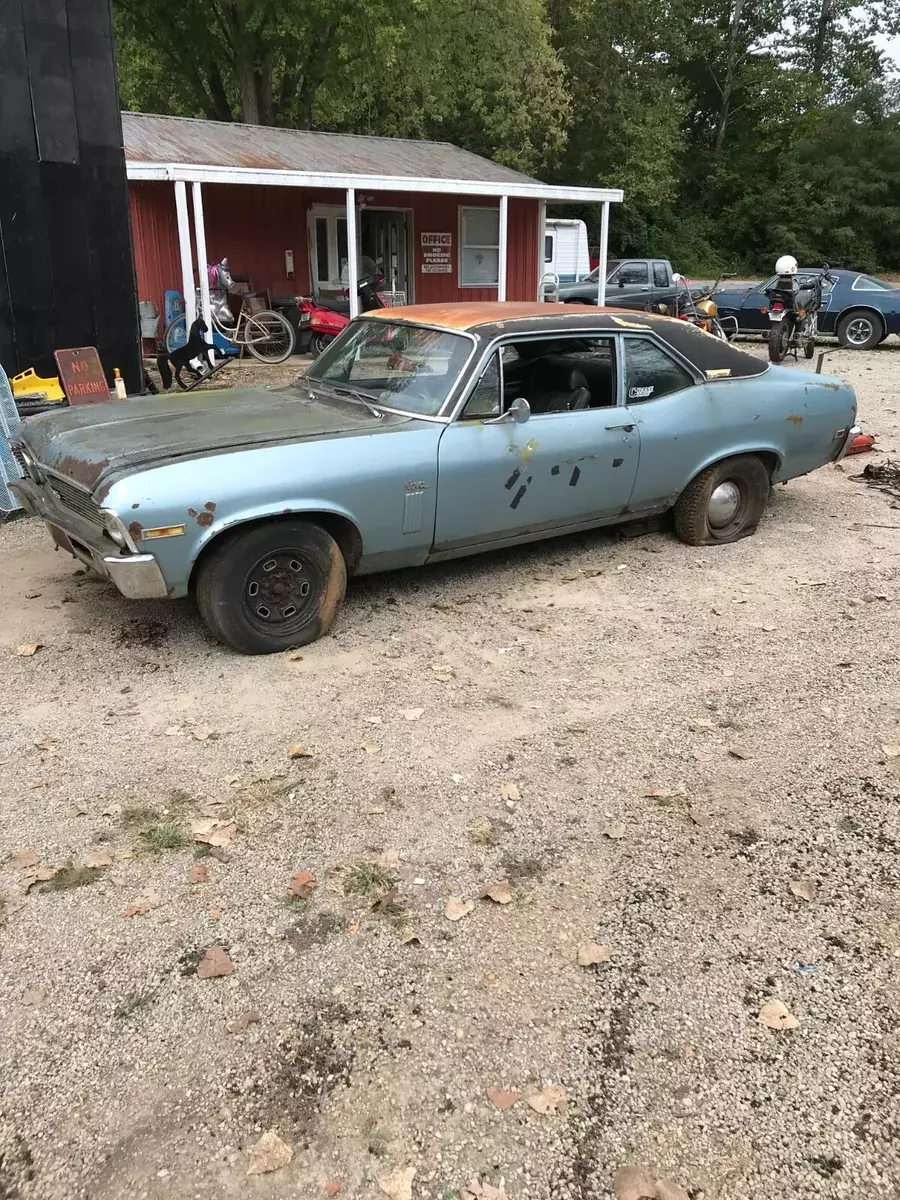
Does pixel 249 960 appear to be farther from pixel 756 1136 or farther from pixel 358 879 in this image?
pixel 756 1136

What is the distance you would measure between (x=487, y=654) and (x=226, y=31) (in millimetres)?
23651

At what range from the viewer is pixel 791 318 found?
14305mm

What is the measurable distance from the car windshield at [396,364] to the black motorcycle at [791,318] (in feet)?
33.8

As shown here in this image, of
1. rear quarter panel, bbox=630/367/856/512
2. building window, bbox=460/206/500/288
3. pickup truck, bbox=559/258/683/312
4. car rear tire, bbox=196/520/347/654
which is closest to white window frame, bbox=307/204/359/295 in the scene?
building window, bbox=460/206/500/288

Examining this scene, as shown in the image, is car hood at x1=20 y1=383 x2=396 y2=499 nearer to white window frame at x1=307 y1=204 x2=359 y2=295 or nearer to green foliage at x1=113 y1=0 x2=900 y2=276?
white window frame at x1=307 y1=204 x2=359 y2=295

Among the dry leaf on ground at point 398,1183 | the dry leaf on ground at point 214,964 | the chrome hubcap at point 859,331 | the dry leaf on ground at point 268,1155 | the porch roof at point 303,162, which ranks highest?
the porch roof at point 303,162

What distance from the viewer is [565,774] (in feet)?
11.9

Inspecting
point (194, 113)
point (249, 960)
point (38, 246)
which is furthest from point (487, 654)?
point (194, 113)

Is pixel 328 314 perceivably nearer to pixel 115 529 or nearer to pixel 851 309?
pixel 851 309

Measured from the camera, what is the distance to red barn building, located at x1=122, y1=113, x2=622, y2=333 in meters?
14.6

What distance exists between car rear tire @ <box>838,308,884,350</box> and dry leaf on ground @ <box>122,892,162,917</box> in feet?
56.4

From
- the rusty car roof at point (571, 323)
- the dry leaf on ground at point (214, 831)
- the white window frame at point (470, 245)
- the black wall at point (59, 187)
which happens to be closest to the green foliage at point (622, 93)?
the white window frame at point (470, 245)

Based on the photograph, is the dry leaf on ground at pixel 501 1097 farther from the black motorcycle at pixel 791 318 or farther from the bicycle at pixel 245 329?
the black motorcycle at pixel 791 318

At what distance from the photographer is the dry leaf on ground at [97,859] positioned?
121 inches
